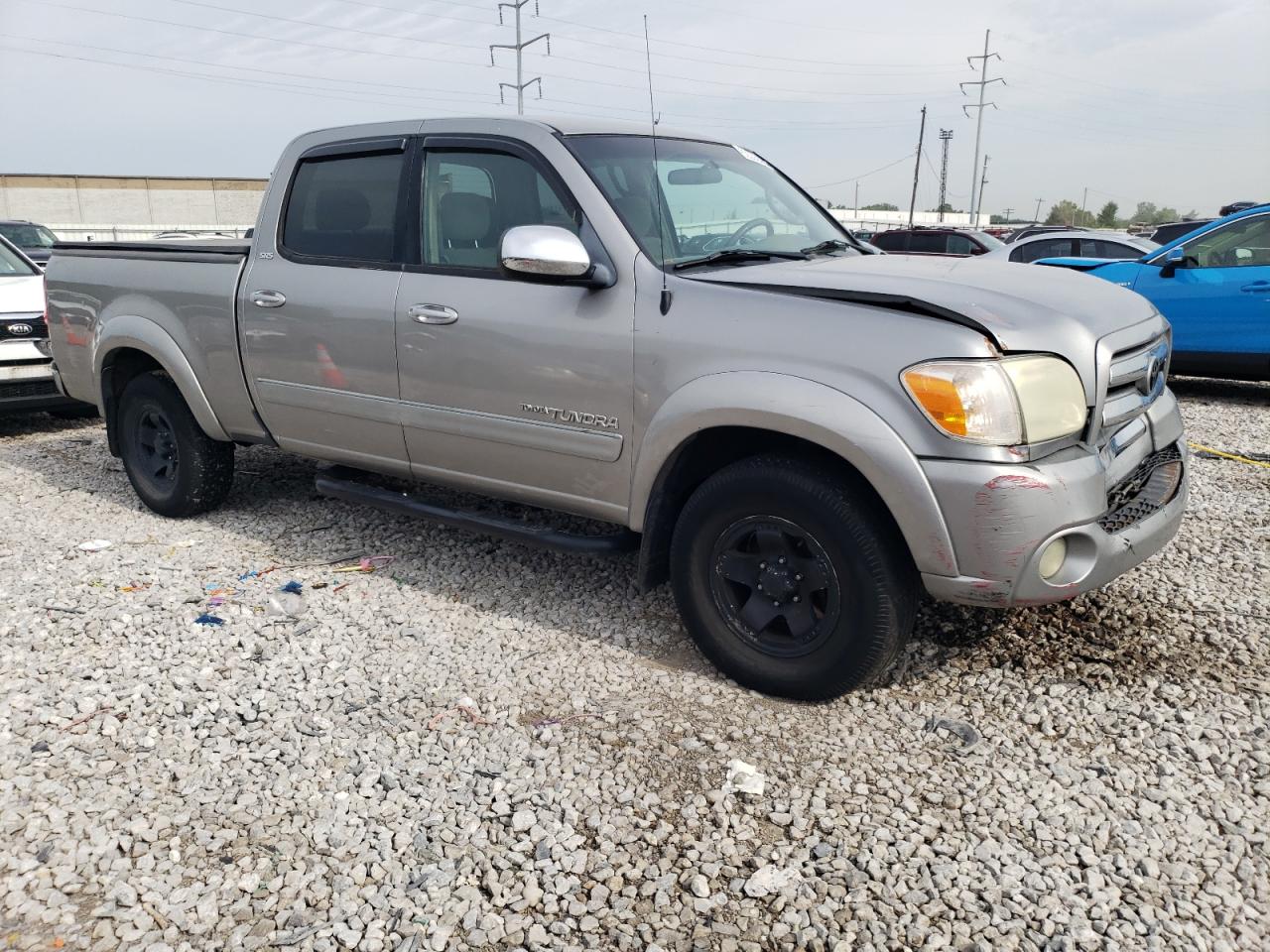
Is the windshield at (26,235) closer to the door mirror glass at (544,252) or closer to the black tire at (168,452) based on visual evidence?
the black tire at (168,452)

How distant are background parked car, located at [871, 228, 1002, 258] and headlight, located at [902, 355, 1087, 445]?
12.9m

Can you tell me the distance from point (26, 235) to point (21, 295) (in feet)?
33.6

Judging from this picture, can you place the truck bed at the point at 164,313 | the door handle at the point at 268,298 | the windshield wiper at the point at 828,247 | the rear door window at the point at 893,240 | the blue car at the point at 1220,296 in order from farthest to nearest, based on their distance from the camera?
1. the rear door window at the point at 893,240
2. the blue car at the point at 1220,296
3. the truck bed at the point at 164,313
4. the door handle at the point at 268,298
5. the windshield wiper at the point at 828,247

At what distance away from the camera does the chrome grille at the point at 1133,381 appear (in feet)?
10.3

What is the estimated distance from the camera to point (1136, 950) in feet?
7.43

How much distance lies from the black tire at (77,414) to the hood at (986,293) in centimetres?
690

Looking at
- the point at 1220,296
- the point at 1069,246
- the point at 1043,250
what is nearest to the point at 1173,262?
the point at 1220,296

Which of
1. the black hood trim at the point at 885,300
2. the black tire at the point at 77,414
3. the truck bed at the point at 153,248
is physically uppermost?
the truck bed at the point at 153,248

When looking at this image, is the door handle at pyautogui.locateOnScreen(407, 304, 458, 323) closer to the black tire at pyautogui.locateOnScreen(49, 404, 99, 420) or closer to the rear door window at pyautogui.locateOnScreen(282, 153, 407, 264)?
the rear door window at pyautogui.locateOnScreen(282, 153, 407, 264)

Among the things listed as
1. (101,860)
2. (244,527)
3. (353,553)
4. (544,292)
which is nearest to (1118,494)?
(544,292)

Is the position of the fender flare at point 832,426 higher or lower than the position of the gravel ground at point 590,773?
higher

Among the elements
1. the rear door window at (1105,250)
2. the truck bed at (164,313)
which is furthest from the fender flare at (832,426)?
the rear door window at (1105,250)

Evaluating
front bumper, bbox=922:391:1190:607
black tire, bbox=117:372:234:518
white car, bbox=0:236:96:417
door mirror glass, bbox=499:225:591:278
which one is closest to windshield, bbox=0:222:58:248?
white car, bbox=0:236:96:417

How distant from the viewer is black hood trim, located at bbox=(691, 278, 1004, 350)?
2887 millimetres
